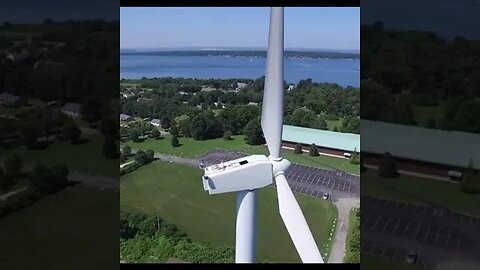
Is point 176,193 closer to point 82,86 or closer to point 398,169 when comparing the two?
point 82,86

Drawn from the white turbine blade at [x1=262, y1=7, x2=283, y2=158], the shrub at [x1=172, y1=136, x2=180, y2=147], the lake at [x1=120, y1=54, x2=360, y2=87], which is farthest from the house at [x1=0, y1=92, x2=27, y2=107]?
the shrub at [x1=172, y1=136, x2=180, y2=147]

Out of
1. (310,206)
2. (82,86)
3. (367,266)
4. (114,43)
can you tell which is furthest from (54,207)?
(310,206)

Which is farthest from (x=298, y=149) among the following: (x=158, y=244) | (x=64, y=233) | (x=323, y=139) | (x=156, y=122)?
(x=64, y=233)

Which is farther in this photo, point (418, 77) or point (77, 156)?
point (77, 156)

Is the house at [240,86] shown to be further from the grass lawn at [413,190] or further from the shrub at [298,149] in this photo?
the grass lawn at [413,190]

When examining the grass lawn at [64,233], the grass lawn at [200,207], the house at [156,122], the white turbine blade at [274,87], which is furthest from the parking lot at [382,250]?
the house at [156,122]

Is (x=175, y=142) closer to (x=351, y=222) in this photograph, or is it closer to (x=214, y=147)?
(x=214, y=147)
